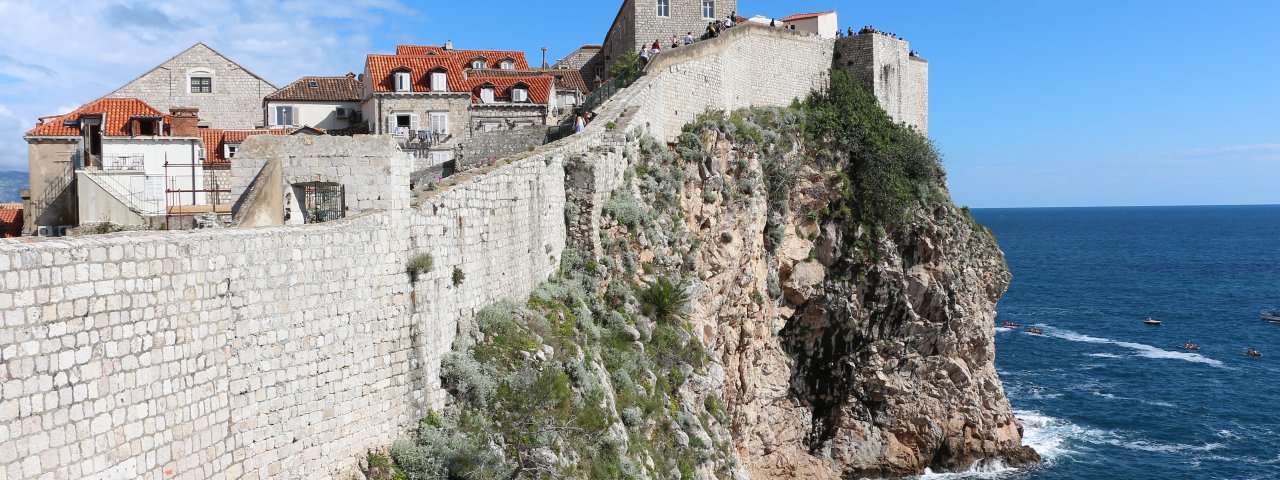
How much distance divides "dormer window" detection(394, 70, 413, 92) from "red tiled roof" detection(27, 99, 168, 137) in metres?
9.42

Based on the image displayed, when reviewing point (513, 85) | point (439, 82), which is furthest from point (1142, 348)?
point (439, 82)

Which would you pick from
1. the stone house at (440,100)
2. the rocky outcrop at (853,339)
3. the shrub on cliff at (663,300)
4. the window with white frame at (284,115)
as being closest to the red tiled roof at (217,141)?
the stone house at (440,100)

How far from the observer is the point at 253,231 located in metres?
10.4

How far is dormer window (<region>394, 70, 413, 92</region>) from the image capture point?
32375 mm

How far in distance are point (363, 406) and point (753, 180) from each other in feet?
64.8

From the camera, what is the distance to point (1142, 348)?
192ft

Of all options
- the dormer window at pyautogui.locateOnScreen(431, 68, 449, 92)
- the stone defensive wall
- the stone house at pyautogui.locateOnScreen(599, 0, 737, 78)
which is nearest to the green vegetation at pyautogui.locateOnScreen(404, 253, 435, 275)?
the stone defensive wall

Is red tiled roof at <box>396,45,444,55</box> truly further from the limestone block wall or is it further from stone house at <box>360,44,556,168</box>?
the limestone block wall

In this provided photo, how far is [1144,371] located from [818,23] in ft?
90.9

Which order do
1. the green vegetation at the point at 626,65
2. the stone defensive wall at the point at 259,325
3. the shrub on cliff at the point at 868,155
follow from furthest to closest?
the shrub on cliff at the point at 868,155 < the green vegetation at the point at 626,65 < the stone defensive wall at the point at 259,325

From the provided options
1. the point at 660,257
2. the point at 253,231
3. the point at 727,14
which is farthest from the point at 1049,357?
the point at 253,231

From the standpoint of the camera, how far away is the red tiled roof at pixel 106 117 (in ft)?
72.6

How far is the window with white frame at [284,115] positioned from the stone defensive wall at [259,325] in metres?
18.1

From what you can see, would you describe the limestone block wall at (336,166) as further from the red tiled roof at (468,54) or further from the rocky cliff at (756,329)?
the red tiled roof at (468,54)
